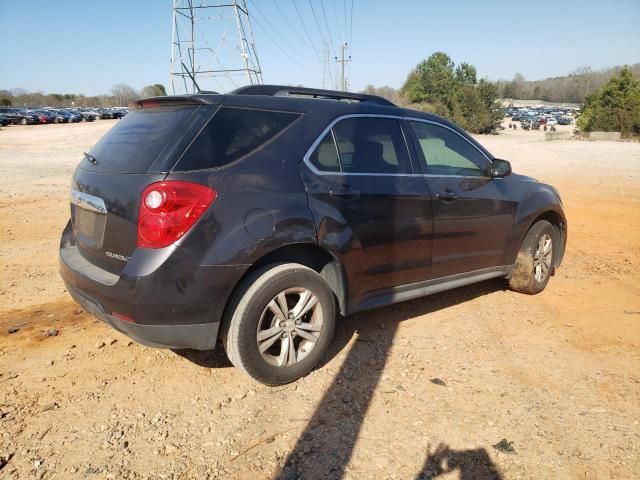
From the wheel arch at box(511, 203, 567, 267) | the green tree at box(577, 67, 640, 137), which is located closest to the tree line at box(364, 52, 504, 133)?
the green tree at box(577, 67, 640, 137)

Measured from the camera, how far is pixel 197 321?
2842 mm

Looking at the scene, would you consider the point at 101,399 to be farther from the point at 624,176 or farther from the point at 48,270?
the point at 624,176

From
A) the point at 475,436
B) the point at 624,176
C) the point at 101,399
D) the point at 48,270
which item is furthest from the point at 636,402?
the point at 624,176

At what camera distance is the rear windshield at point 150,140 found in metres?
2.88

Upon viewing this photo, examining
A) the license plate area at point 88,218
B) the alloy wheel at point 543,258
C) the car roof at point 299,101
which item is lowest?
the alloy wheel at point 543,258

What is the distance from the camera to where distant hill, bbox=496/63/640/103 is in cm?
11981

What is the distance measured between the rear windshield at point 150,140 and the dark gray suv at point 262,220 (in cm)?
1

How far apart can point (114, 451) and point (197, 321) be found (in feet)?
2.55

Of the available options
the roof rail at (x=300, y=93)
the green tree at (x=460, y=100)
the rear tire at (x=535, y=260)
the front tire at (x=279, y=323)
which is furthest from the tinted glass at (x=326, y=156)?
the green tree at (x=460, y=100)

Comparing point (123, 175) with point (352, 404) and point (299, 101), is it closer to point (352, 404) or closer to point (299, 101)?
point (299, 101)

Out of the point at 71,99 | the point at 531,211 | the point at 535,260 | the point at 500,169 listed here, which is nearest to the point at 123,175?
the point at 500,169

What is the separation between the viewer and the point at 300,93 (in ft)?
11.9

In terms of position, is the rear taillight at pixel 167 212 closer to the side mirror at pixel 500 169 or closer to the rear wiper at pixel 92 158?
the rear wiper at pixel 92 158

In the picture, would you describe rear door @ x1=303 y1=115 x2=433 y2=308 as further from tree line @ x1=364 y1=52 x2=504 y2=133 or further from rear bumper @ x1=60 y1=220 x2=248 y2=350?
tree line @ x1=364 y1=52 x2=504 y2=133
